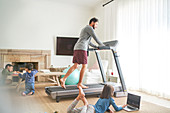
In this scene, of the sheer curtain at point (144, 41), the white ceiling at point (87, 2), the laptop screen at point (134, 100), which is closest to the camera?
the laptop screen at point (134, 100)

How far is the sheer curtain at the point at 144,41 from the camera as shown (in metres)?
3.61

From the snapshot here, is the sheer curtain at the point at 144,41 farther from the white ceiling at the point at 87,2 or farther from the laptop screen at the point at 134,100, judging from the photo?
the laptop screen at the point at 134,100

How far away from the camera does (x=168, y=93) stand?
3477mm

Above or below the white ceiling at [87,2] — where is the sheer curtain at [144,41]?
below

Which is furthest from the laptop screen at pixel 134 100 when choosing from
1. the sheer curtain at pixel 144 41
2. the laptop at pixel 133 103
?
the sheer curtain at pixel 144 41

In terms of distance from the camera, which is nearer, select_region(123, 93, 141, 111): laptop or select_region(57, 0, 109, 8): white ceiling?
select_region(123, 93, 141, 111): laptop

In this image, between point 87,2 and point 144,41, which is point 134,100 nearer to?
point 144,41

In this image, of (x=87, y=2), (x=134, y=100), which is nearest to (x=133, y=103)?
(x=134, y=100)

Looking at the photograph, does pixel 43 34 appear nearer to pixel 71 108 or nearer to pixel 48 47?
pixel 48 47

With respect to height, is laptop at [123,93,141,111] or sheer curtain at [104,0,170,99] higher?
sheer curtain at [104,0,170,99]

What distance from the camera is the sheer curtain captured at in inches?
142

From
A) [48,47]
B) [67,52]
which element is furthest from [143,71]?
[48,47]

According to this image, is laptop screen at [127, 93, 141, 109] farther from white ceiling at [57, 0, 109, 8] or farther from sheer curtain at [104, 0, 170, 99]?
white ceiling at [57, 0, 109, 8]

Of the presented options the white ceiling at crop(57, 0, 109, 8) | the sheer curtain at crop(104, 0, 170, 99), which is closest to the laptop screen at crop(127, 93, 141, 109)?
the sheer curtain at crop(104, 0, 170, 99)
